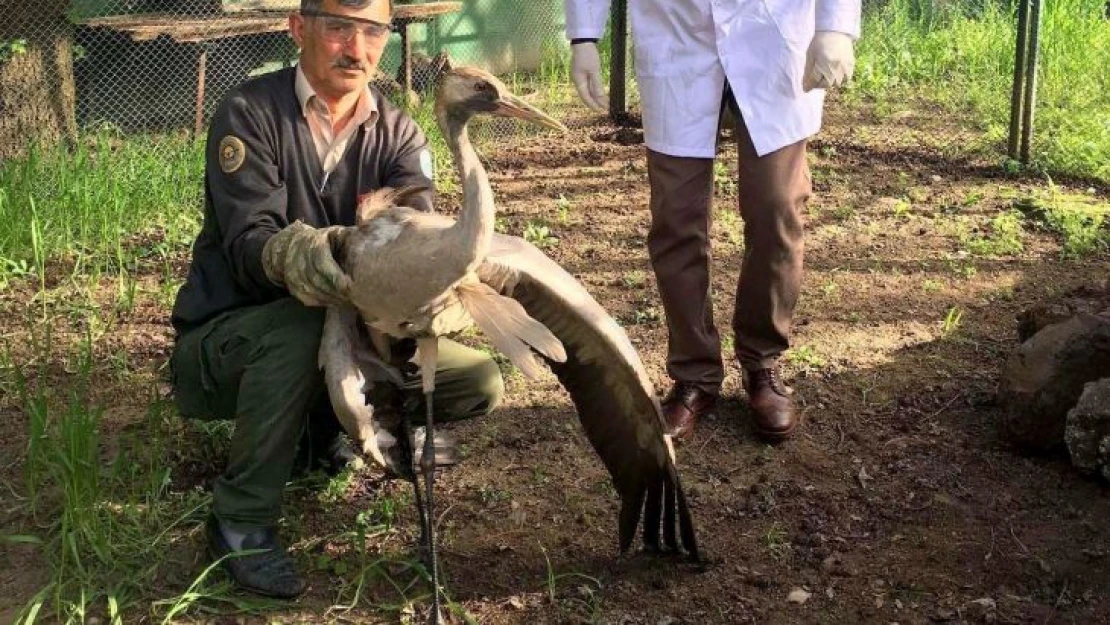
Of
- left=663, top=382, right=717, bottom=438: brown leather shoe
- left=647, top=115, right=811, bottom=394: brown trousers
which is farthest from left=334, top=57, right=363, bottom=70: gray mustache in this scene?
left=663, top=382, right=717, bottom=438: brown leather shoe

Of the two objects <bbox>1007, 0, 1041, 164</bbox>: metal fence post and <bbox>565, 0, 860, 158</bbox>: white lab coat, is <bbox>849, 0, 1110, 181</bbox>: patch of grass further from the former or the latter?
<bbox>565, 0, 860, 158</bbox>: white lab coat

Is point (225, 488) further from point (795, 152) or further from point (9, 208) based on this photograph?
point (9, 208)

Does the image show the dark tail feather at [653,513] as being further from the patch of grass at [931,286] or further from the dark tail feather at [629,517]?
the patch of grass at [931,286]

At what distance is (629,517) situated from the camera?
10.9 feet

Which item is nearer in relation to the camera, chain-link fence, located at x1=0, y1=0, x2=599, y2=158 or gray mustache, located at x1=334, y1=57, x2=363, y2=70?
gray mustache, located at x1=334, y1=57, x2=363, y2=70

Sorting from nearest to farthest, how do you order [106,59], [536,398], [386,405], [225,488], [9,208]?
[225,488] < [386,405] < [536,398] < [9,208] < [106,59]

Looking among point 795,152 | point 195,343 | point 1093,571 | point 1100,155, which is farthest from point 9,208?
point 1100,155

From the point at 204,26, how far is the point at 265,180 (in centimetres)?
472

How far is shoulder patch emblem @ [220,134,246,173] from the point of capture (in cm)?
314

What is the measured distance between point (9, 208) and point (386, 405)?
2625 mm

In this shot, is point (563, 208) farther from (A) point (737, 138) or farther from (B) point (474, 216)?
(B) point (474, 216)

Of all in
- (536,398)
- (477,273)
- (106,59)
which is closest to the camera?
(477,273)

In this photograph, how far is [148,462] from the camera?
3.72 m

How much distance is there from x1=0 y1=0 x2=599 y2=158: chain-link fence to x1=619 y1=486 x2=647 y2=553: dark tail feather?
4.43 meters
